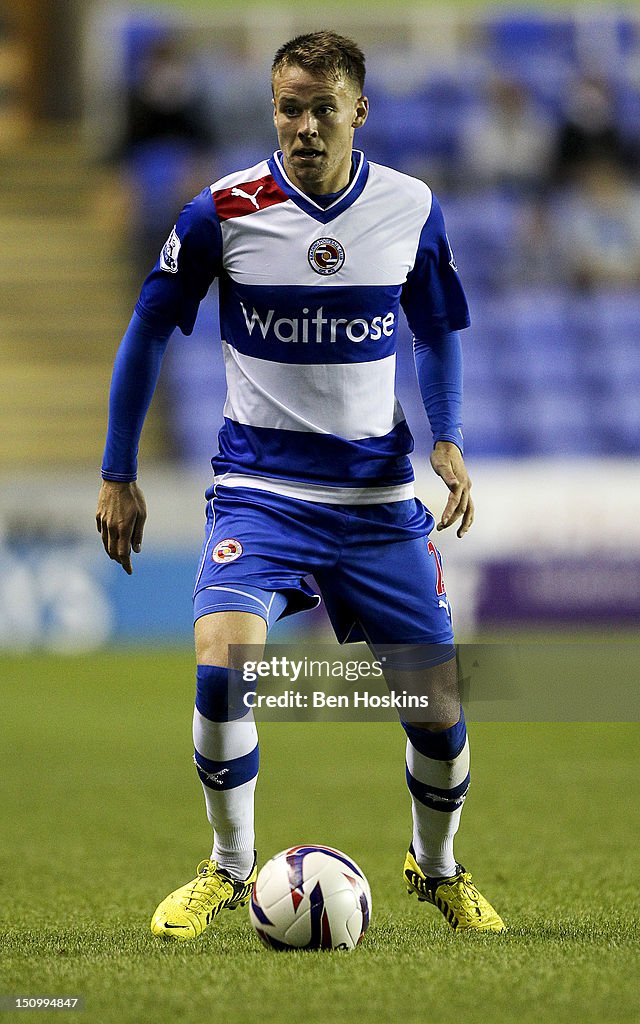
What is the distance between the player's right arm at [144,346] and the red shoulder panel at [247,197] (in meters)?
0.03

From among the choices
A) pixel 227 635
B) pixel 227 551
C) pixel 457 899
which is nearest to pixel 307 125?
pixel 227 551

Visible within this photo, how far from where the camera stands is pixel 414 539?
12.8 ft

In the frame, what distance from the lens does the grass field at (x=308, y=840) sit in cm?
294

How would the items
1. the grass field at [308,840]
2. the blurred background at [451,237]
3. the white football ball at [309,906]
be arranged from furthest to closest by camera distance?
the blurred background at [451,237] < the white football ball at [309,906] < the grass field at [308,840]

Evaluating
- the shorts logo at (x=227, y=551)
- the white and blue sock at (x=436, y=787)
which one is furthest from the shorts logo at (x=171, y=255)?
the white and blue sock at (x=436, y=787)

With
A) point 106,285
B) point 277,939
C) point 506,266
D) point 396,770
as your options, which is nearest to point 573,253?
point 506,266

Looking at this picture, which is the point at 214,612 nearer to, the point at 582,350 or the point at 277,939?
the point at 277,939

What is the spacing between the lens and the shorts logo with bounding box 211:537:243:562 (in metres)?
3.67

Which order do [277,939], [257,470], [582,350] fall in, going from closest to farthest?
1. [277,939]
2. [257,470]
3. [582,350]

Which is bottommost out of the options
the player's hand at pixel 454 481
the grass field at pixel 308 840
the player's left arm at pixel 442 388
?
the grass field at pixel 308 840

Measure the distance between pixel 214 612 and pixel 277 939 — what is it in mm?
753

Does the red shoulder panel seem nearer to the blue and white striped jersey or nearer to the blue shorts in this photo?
the blue and white striped jersey

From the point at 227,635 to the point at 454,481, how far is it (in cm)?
73

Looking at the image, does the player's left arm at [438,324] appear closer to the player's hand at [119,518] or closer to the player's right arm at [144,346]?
the player's right arm at [144,346]
